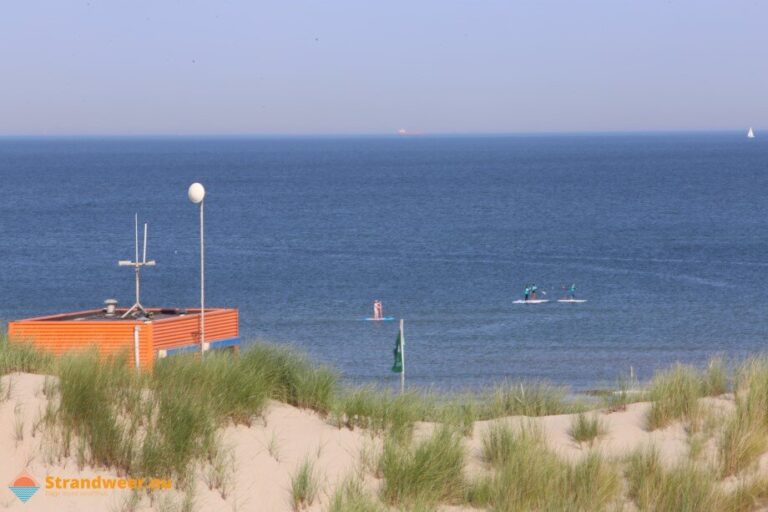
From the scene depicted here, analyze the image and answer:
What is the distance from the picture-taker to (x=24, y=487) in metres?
11.2

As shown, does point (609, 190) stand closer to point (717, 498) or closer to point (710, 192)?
point (710, 192)

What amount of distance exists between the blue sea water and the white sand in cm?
2262

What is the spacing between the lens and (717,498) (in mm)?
11031

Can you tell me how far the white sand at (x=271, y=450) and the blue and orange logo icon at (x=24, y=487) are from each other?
0.05 metres

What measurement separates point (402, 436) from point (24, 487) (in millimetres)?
3721

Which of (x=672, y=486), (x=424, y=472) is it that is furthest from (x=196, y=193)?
(x=672, y=486)

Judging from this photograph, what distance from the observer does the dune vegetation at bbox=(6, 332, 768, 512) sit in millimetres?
11289

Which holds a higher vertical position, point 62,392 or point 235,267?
point 62,392

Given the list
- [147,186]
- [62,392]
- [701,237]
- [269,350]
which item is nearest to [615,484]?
[269,350]

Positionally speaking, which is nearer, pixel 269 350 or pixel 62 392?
pixel 62 392

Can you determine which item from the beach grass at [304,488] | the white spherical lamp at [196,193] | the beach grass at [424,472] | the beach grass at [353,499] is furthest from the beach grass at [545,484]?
the white spherical lamp at [196,193]

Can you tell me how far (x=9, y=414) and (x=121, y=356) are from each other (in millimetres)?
1534

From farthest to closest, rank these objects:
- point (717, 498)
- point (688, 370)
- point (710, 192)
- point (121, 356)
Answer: point (710, 192)
point (688, 370)
point (121, 356)
point (717, 498)

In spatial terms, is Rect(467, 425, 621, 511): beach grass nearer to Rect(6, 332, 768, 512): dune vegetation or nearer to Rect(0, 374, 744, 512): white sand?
→ Rect(6, 332, 768, 512): dune vegetation
